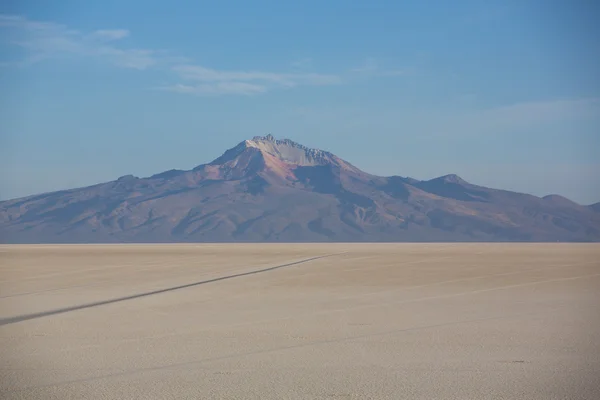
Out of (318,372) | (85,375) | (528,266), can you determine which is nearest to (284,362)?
(318,372)

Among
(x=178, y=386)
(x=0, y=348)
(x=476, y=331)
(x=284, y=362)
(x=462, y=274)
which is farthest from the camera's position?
(x=462, y=274)

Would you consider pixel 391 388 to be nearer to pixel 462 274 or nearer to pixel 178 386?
pixel 178 386

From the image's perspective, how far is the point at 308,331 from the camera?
15.5m

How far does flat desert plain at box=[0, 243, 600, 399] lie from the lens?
35.1 feet

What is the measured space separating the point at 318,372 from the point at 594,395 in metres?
3.79

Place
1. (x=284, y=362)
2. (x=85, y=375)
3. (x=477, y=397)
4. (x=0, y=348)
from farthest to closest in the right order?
(x=0, y=348), (x=284, y=362), (x=85, y=375), (x=477, y=397)

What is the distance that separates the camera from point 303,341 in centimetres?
1422

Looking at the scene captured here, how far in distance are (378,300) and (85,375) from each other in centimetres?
1113

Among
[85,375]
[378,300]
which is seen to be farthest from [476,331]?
[85,375]

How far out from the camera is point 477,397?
10047 mm

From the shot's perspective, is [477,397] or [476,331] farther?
[476,331]

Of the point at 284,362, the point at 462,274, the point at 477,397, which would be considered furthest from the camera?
the point at 462,274

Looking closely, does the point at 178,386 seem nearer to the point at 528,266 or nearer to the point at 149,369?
the point at 149,369

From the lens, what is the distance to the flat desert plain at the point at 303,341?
10695 mm
